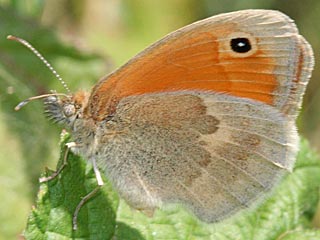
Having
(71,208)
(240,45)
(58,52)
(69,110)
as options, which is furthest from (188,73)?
(58,52)

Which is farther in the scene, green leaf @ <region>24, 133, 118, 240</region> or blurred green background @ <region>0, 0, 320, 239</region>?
blurred green background @ <region>0, 0, 320, 239</region>

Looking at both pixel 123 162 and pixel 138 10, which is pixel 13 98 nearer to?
pixel 123 162

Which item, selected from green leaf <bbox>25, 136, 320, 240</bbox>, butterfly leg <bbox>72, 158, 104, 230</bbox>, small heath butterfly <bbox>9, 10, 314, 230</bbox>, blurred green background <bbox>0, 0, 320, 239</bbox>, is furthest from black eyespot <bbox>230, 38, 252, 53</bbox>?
blurred green background <bbox>0, 0, 320, 239</bbox>

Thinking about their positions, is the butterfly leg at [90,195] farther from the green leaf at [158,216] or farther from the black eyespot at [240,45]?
the black eyespot at [240,45]

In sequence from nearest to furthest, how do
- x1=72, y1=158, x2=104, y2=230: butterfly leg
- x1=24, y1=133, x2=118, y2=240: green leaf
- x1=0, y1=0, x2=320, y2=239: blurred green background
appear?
1. x1=24, y1=133, x2=118, y2=240: green leaf
2. x1=72, y1=158, x2=104, y2=230: butterfly leg
3. x1=0, y1=0, x2=320, y2=239: blurred green background

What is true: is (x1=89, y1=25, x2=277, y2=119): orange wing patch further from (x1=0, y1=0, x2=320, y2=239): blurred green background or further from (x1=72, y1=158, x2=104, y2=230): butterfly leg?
(x1=0, y1=0, x2=320, y2=239): blurred green background

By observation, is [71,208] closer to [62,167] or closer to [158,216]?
[62,167]
